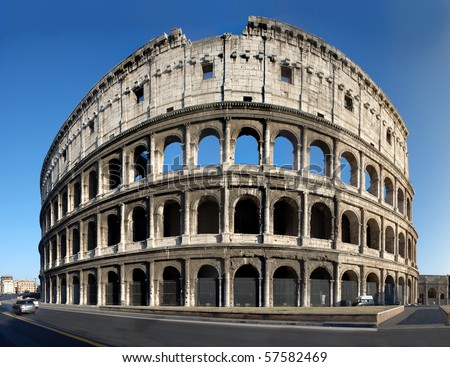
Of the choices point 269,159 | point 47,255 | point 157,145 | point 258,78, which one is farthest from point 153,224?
point 47,255

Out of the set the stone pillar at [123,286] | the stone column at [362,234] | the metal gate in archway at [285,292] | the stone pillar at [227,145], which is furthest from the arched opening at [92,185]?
the stone column at [362,234]

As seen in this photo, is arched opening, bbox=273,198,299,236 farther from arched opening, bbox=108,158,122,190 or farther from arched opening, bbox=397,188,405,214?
arched opening, bbox=397,188,405,214

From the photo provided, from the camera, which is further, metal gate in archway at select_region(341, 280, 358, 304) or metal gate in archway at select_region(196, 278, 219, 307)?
metal gate in archway at select_region(341, 280, 358, 304)

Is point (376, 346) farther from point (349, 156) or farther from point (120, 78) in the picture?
point (120, 78)

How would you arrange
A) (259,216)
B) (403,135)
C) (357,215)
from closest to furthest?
(259,216) < (357,215) < (403,135)

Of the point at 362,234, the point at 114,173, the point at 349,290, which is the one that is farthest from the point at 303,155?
the point at 114,173

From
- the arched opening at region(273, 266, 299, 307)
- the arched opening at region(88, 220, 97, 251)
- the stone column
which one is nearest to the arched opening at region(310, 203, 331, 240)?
the stone column
